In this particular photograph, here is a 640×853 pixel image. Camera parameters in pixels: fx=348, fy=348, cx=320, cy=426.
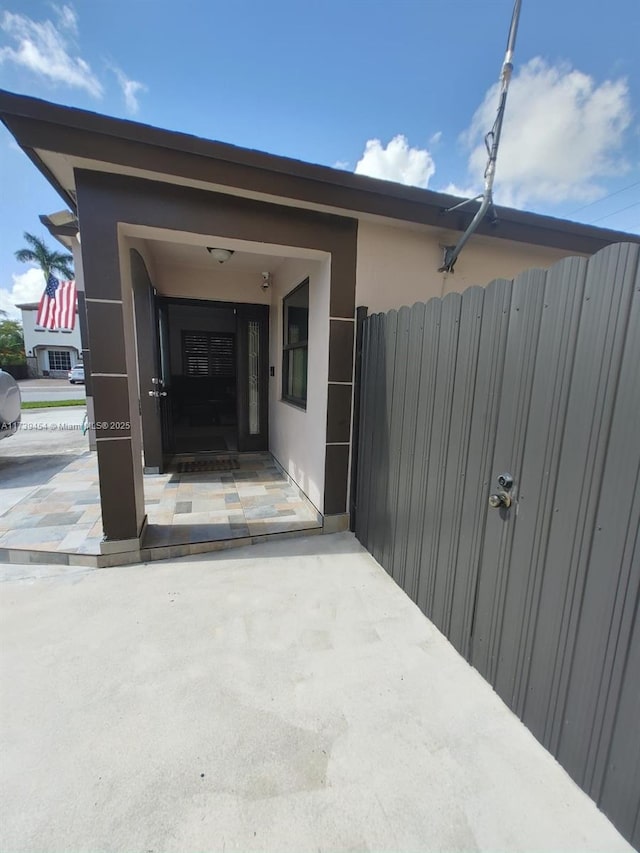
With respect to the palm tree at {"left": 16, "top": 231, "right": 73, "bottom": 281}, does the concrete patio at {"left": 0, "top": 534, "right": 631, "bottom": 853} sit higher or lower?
lower

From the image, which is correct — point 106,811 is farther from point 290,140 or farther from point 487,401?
point 290,140

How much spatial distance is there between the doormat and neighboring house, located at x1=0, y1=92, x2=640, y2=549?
43 cm

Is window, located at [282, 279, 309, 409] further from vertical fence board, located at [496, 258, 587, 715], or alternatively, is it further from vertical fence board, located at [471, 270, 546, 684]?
vertical fence board, located at [496, 258, 587, 715]

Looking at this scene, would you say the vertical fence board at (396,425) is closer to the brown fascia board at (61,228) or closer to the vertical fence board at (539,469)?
the vertical fence board at (539,469)

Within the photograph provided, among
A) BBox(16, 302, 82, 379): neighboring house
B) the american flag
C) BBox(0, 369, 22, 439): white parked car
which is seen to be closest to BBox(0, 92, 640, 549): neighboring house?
BBox(0, 369, 22, 439): white parked car

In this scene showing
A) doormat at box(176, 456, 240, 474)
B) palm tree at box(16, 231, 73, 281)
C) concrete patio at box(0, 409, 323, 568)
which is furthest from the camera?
palm tree at box(16, 231, 73, 281)

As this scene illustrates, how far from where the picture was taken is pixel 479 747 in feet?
4.43

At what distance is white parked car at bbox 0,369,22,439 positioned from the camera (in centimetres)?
506

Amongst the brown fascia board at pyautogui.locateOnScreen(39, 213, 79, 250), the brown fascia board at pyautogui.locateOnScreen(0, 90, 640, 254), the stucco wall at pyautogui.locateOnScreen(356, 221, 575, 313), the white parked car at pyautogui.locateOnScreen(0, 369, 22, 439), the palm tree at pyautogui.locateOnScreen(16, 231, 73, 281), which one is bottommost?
the white parked car at pyautogui.locateOnScreen(0, 369, 22, 439)

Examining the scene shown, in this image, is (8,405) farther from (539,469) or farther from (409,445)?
(539,469)

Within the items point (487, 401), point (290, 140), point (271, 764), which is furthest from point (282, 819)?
point (290, 140)

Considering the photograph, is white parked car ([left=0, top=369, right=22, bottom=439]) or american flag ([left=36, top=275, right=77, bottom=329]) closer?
white parked car ([left=0, top=369, right=22, bottom=439])

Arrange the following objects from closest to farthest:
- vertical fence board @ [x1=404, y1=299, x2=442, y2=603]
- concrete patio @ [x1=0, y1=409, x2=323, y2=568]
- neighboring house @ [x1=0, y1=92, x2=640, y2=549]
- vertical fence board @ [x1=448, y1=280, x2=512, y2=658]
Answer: vertical fence board @ [x1=448, y1=280, x2=512, y2=658], vertical fence board @ [x1=404, y1=299, x2=442, y2=603], neighboring house @ [x1=0, y1=92, x2=640, y2=549], concrete patio @ [x1=0, y1=409, x2=323, y2=568]

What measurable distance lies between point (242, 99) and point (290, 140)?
1.67ft
